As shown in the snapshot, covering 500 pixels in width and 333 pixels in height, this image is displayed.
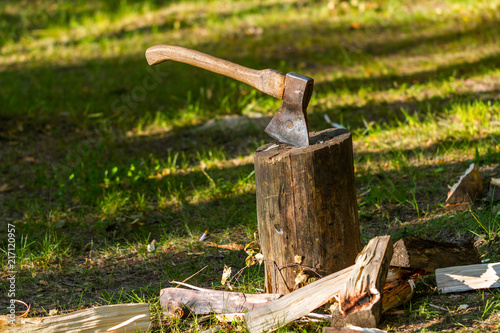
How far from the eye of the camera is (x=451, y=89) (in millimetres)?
5297

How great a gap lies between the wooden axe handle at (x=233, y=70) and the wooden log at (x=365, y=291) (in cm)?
92

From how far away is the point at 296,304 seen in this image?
237cm

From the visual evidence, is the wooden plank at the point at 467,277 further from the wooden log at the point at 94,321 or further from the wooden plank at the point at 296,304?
the wooden log at the point at 94,321

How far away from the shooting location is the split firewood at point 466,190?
129 inches

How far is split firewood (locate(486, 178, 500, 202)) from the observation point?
127 inches

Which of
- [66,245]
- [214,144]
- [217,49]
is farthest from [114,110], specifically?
[66,245]

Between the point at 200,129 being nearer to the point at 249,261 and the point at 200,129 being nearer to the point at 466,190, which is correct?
the point at 249,261

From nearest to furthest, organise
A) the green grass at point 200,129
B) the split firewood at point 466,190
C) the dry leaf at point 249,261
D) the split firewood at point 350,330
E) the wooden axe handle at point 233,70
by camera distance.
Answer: the split firewood at point 350,330
the wooden axe handle at point 233,70
the dry leaf at point 249,261
the green grass at point 200,129
the split firewood at point 466,190

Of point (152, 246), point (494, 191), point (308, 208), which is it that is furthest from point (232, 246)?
point (494, 191)

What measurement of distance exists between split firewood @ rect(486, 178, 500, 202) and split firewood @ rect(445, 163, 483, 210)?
0.07 metres

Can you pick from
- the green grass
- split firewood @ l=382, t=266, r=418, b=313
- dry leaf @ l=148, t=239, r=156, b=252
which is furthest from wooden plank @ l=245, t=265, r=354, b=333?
dry leaf @ l=148, t=239, r=156, b=252

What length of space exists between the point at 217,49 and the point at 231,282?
4.97 meters

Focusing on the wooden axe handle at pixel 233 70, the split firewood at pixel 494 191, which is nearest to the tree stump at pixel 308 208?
the wooden axe handle at pixel 233 70

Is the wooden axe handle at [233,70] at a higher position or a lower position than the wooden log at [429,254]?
higher
